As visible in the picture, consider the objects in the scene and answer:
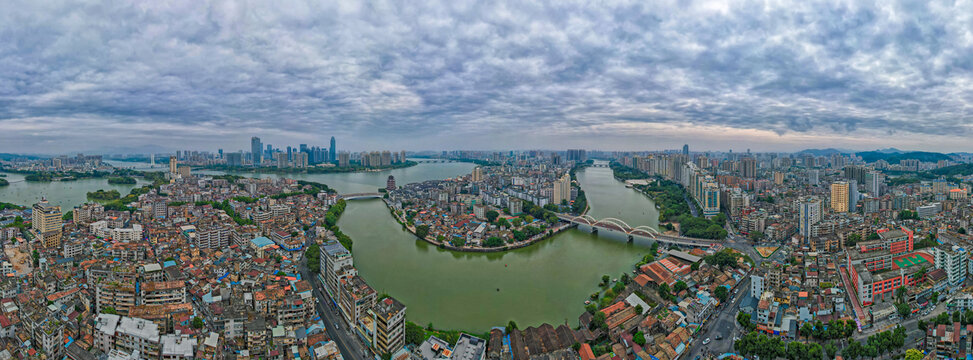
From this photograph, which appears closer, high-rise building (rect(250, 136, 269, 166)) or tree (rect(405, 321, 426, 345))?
tree (rect(405, 321, 426, 345))

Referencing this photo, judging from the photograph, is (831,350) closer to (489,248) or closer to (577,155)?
(489,248)

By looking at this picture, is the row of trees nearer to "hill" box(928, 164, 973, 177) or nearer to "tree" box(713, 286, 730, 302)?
"tree" box(713, 286, 730, 302)

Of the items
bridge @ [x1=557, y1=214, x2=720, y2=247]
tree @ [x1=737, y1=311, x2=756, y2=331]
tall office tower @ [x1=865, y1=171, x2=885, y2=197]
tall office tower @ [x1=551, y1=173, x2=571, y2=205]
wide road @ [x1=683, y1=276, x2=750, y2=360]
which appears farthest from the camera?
tall office tower @ [x1=865, y1=171, x2=885, y2=197]

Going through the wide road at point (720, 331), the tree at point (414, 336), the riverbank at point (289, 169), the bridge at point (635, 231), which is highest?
the riverbank at point (289, 169)

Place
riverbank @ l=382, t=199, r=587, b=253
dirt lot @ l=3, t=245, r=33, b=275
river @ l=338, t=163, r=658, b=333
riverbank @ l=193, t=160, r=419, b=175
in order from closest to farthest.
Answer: river @ l=338, t=163, r=658, b=333
dirt lot @ l=3, t=245, r=33, b=275
riverbank @ l=382, t=199, r=587, b=253
riverbank @ l=193, t=160, r=419, b=175

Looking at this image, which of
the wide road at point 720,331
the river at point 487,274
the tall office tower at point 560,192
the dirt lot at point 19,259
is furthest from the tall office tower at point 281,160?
the wide road at point 720,331

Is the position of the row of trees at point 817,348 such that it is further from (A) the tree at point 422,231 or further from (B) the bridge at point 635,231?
(A) the tree at point 422,231

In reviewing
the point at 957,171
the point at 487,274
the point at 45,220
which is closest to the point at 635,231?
the point at 487,274

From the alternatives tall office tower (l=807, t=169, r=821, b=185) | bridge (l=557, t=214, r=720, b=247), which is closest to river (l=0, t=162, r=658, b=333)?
bridge (l=557, t=214, r=720, b=247)
